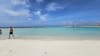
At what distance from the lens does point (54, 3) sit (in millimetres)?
16781

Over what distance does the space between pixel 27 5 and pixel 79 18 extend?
4.84 m

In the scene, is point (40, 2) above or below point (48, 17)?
above

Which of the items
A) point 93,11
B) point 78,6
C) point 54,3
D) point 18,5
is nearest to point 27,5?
point 18,5
